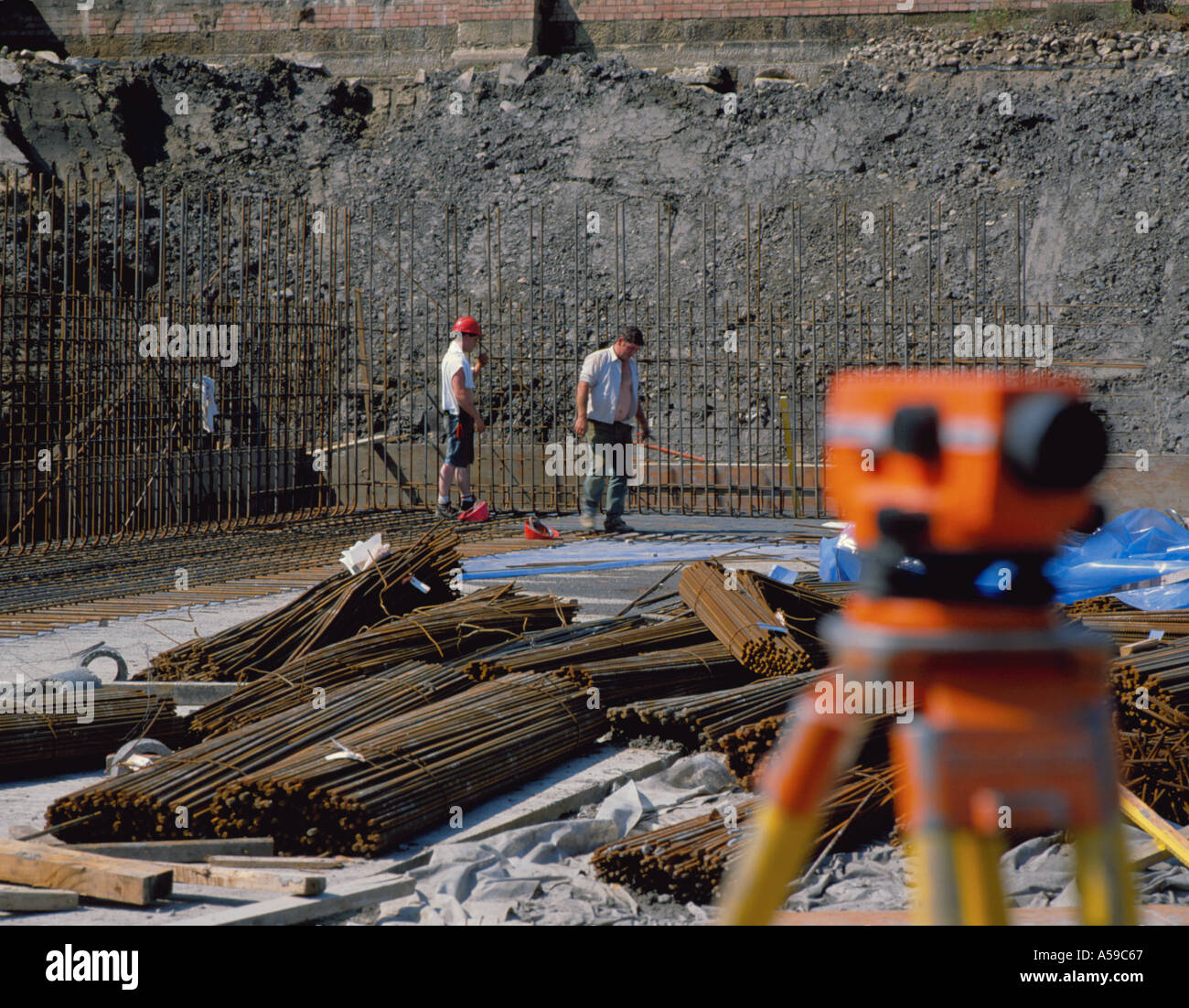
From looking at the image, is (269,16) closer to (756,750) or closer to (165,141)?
(165,141)

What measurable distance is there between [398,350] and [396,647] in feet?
39.9

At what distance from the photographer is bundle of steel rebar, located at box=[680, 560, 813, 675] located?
5891 mm

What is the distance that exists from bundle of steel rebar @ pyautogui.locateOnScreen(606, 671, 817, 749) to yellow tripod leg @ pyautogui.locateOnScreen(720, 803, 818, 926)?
366 centimetres

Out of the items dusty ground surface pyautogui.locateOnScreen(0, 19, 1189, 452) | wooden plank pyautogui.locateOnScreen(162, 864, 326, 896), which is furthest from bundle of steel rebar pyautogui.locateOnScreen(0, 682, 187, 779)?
dusty ground surface pyautogui.locateOnScreen(0, 19, 1189, 452)

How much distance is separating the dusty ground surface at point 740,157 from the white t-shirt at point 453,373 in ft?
28.8

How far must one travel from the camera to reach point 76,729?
17.0ft

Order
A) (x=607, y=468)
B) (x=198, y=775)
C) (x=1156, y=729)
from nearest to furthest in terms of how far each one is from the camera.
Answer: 1. (x=198, y=775)
2. (x=1156, y=729)
3. (x=607, y=468)

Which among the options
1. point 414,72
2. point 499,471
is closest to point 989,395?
point 499,471

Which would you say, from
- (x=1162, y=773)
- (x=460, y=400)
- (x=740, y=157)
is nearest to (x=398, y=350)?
(x=460, y=400)

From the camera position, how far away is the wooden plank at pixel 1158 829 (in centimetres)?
370

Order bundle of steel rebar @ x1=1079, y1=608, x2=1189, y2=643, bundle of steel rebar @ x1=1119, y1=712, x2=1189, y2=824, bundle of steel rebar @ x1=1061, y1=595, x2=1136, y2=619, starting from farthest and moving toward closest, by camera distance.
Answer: bundle of steel rebar @ x1=1061, y1=595, x2=1136, y2=619
bundle of steel rebar @ x1=1079, y1=608, x2=1189, y2=643
bundle of steel rebar @ x1=1119, y1=712, x2=1189, y2=824

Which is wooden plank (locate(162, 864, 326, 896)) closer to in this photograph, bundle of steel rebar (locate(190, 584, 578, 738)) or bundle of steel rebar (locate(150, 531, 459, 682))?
bundle of steel rebar (locate(190, 584, 578, 738))

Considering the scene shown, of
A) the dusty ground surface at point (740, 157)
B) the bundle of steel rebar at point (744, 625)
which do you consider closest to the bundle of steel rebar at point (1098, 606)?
the bundle of steel rebar at point (744, 625)

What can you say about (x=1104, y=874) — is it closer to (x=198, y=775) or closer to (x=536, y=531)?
(x=198, y=775)
